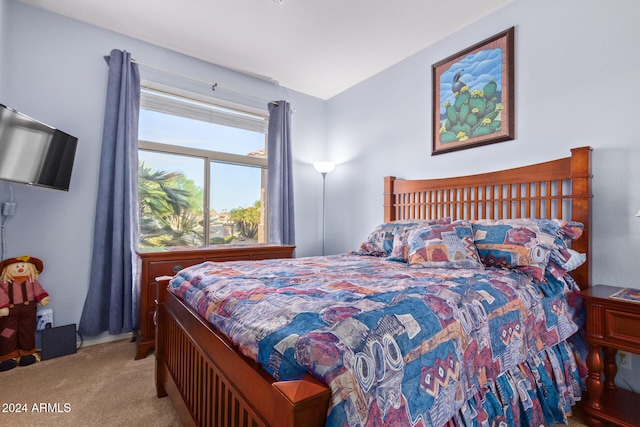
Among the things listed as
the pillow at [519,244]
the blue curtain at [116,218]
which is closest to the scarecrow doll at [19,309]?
the blue curtain at [116,218]

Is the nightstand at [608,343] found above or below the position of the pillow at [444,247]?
below

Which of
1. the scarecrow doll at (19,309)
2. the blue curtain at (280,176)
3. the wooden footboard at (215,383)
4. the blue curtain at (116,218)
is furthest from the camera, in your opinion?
the blue curtain at (280,176)

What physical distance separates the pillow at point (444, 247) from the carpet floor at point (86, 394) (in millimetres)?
965

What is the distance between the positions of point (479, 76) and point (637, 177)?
128cm

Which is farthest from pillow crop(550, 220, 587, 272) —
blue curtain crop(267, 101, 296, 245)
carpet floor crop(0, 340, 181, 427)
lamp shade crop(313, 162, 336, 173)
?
blue curtain crop(267, 101, 296, 245)

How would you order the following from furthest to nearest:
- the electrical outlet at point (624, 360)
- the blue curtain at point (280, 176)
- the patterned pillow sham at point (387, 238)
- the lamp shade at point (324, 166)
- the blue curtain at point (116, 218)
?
the lamp shade at point (324, 166), the blue curtain at point (280, 176), the blue curtain at point (116, 218), the patterned pillow sham at point (387, 238), the electrical outlet at point (624, 360)

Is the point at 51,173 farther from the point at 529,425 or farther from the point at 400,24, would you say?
the point at 529,425

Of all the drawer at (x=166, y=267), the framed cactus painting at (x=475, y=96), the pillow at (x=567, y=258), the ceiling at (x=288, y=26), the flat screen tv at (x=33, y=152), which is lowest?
the drawer at (x=166, y=267)

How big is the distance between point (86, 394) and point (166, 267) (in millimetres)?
925

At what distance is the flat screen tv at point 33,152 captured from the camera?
1878 millimetres

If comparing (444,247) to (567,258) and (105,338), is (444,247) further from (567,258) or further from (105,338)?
(105,338)

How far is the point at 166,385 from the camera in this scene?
1.76 m

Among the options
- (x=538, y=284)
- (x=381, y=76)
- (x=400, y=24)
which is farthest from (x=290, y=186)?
(x=538, y=284)

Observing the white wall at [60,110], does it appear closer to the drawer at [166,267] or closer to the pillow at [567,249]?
the drawer at [166,267]
